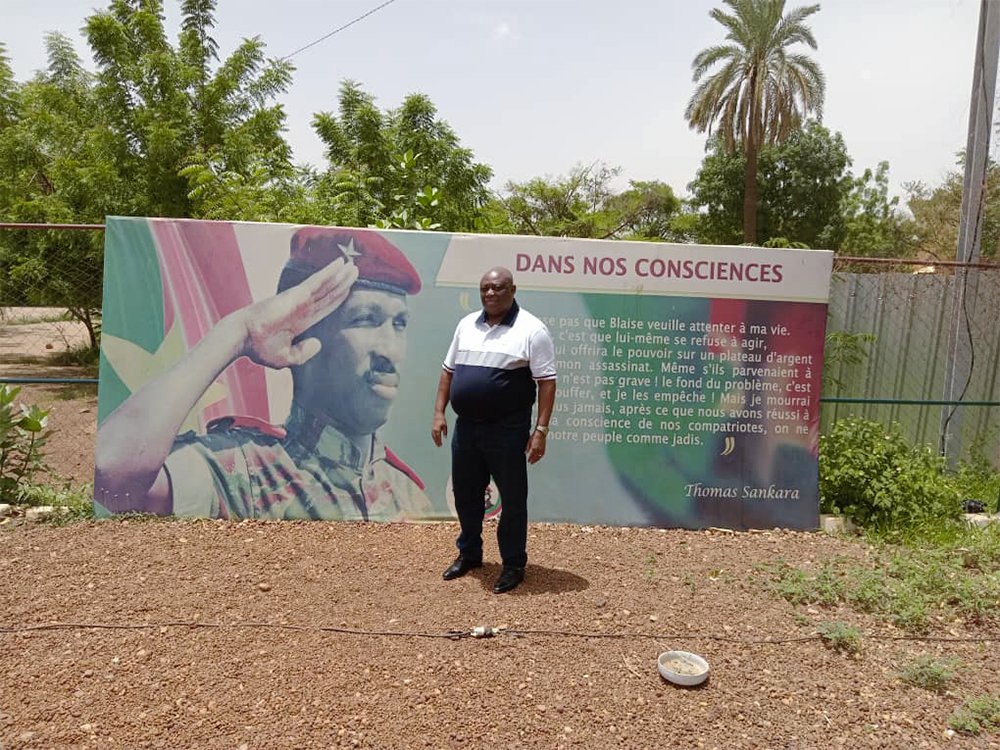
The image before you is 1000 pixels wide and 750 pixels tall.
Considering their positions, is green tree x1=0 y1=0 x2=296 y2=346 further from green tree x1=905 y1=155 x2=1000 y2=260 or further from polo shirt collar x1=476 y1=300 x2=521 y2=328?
green tree x1=905 y1=155 x2=1000 y2=260

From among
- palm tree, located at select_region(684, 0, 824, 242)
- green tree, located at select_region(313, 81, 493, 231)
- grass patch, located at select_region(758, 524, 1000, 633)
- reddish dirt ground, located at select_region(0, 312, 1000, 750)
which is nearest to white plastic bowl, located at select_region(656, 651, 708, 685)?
reddish dirt ground, located at select_region(0, 312, 1000, 750)

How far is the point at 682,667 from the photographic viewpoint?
10.4 feet

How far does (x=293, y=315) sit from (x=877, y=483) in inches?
175

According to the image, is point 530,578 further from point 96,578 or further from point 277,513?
point 96,578

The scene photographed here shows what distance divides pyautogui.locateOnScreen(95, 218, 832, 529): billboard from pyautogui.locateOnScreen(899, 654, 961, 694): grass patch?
1.96 metres

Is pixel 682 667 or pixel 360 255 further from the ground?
pixel 360 255

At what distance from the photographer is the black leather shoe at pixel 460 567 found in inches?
160

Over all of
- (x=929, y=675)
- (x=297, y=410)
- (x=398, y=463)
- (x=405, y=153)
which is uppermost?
(x=405, y=153)

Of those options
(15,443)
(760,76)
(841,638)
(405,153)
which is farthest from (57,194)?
(760,76)

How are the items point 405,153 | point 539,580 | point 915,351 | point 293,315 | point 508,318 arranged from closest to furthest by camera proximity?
1. point 508,318
2. point 539,580
3. point 293,315
4. point 915,351
5. point 405,153

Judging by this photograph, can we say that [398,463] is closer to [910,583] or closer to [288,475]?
[288,475]

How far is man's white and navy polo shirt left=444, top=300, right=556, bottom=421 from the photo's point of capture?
3729 mm

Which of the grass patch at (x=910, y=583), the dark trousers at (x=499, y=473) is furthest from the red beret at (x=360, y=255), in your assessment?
the grass patch at (x=910, y=583)

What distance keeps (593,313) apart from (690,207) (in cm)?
2835
